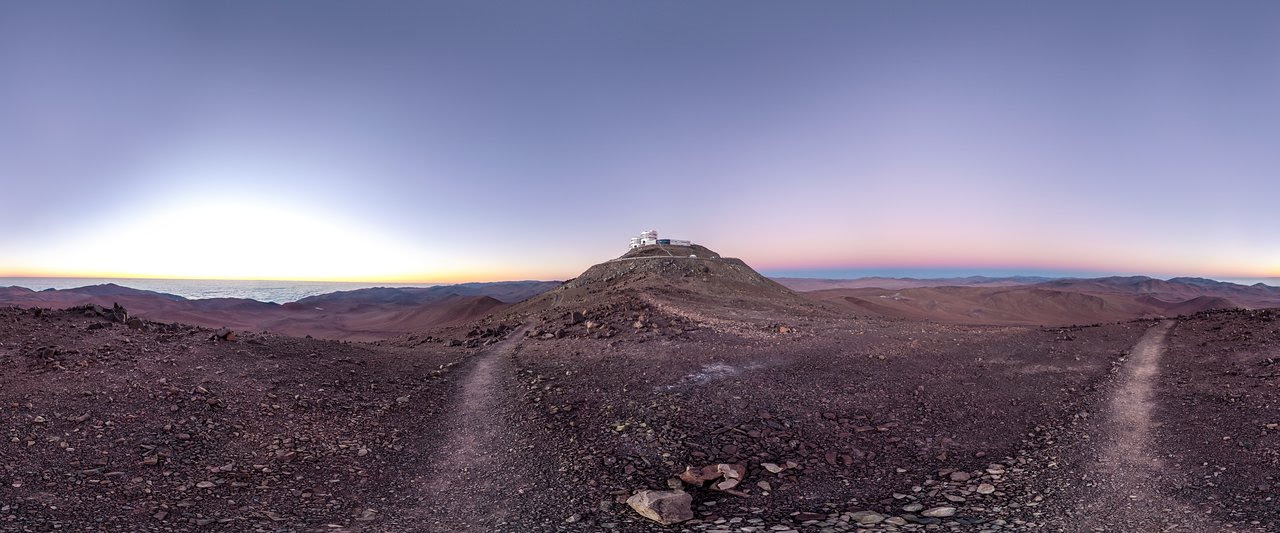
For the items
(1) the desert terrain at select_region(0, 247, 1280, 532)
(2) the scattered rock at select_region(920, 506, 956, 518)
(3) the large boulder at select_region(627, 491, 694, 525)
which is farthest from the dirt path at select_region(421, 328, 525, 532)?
(2) the scattered rock at select_region(920, 506, 956, 518)

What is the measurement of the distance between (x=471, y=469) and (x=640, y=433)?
2940 mm

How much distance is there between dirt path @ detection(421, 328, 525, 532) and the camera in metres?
7.39

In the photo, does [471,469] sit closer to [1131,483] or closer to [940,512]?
[940,512]

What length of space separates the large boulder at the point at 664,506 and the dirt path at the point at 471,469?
5.66 feet

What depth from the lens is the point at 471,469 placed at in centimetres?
896

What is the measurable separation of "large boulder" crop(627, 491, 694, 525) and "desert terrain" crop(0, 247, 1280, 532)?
4cm

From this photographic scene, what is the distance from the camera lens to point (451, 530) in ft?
23.0

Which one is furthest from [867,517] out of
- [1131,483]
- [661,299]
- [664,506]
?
[661,299]

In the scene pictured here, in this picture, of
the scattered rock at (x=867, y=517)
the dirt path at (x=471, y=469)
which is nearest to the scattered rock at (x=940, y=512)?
the scattered rock at (x=867, y=517)

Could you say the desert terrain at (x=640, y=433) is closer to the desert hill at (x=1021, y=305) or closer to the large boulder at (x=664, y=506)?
the large boulder at (x=664, y=506)

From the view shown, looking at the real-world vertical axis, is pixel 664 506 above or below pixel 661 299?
below

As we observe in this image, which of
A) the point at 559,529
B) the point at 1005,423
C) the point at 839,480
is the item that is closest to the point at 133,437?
the point at 559,529

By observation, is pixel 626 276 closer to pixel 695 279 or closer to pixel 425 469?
pixel 695 279

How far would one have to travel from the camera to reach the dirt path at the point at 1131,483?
21.4 feet
